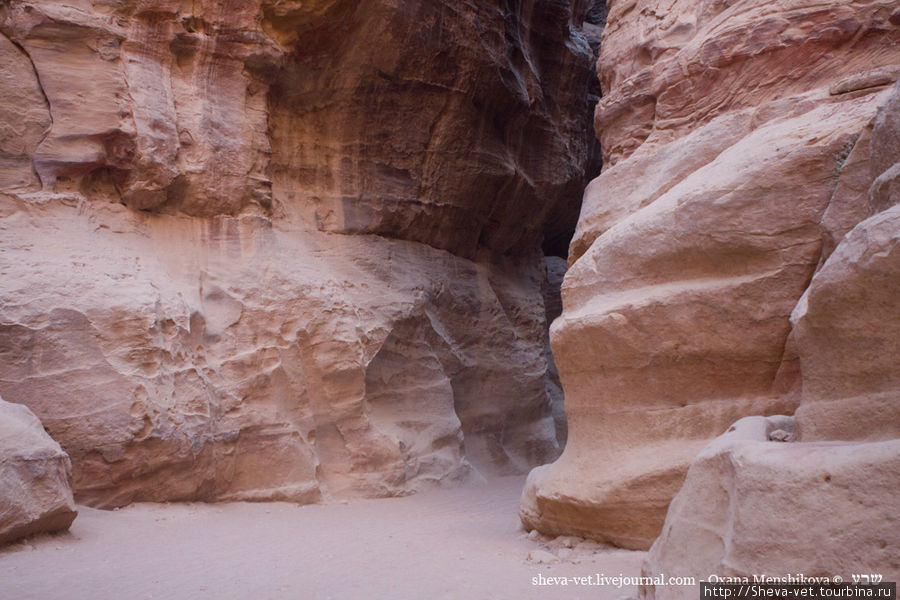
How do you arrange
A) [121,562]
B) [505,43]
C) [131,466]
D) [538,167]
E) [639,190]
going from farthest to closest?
[538,167] < [505,43] < [131,466] < [639,190] < [121,562]

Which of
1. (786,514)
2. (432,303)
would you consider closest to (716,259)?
(786,514)

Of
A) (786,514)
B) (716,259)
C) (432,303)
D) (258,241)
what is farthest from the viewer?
(432,303)

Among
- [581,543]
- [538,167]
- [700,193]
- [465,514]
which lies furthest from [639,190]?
[538,167]

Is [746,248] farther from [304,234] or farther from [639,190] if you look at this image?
[304,234]

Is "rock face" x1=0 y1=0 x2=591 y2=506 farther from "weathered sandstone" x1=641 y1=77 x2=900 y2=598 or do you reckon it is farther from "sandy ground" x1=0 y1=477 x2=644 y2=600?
"weathered sandstone" x1=641 y1=77 x2=900 y2=598

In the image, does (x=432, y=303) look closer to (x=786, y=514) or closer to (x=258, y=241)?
(x=258, y=241)

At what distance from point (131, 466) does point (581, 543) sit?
14.6ft

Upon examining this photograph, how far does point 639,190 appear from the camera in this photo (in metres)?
6.71

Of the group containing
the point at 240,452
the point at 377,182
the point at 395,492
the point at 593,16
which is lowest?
the point at 395,492

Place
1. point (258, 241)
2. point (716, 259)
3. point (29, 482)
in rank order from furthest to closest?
1. point (258, 241)
2. point (29, 482)
3. point (716, 259)

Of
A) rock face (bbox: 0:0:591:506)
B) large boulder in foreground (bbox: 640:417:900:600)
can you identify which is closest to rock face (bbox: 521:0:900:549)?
large boulder in foreground (bbox: 640:417:900:600)

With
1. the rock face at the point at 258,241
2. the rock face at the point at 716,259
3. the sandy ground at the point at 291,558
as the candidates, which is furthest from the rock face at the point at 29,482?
the rock face at the point at 716,259

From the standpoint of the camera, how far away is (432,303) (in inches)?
442

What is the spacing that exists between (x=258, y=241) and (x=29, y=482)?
14.2 ft
